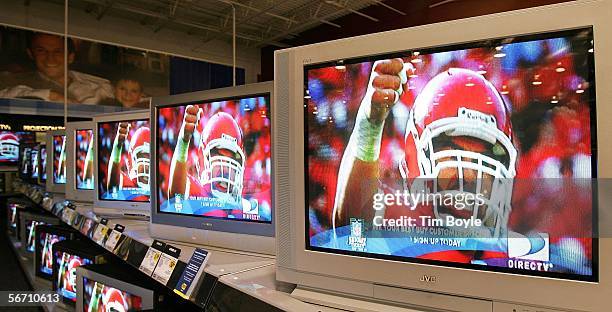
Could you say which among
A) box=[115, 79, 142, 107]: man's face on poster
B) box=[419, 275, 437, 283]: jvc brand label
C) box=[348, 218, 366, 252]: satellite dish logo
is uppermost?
box=[115, 79, 142, 107]: man's face on poster

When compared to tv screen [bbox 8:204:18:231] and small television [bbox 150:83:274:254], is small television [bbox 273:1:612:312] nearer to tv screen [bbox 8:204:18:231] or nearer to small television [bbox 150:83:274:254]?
small television [bbox 150:83:274:254]

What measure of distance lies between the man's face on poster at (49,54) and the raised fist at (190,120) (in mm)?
6764

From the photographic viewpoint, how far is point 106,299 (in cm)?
181

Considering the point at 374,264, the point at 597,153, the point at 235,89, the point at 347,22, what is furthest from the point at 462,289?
the point at 347,22

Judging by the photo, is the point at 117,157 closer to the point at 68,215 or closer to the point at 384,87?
the point at 68,215

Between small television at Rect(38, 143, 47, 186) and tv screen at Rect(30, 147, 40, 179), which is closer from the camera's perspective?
small television at Rect(38, 143, 47, 186)

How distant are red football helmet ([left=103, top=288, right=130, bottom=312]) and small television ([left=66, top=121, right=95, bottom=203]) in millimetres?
1382

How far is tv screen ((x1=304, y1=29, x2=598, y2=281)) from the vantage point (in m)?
0.77

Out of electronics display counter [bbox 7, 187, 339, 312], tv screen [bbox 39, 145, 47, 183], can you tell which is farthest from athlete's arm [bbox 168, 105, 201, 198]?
tv screen [bbox 39, 145, 47, 183]

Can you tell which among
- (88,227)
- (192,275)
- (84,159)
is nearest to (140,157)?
(88,227)

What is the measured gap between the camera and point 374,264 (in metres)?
0.95

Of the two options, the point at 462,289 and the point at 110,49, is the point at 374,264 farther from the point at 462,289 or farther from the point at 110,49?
the point at 110,49

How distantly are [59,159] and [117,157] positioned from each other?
2.06 m

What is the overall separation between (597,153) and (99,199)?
2.50 metres
